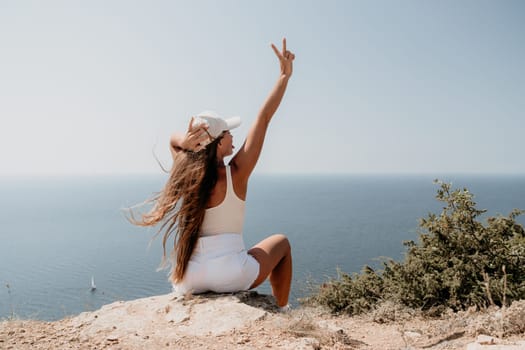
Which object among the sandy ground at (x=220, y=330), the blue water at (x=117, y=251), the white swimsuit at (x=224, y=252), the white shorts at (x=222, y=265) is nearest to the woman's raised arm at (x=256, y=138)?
the white swimsuit at (x=224, y=252)

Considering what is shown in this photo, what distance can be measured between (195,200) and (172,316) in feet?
3.43

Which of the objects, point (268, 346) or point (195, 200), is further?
point (195, 200)

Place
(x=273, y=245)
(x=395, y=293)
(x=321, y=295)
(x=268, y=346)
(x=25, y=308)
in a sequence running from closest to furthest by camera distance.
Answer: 1. (x=268, y=346)
2. (x=273, y=245)
3. (x=395, y=293)
4. (x=321, y=295)
5. (x=25, y=308)

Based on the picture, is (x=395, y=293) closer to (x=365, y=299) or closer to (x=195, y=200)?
(x=365, y=299)

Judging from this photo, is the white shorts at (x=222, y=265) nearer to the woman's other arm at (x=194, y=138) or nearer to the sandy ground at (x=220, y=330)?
the sandy ground at (x=220, y=330)

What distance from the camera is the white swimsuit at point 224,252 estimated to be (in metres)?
3.45

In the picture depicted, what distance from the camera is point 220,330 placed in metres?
3.00

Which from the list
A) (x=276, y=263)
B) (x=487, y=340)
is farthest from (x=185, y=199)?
(x=487, y=340)

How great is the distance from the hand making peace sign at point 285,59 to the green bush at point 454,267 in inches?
135

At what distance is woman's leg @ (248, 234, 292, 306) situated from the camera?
361 cm

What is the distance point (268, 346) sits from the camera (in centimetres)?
270

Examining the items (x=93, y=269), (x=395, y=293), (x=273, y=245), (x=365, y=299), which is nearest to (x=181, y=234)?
(x=273, y=245)

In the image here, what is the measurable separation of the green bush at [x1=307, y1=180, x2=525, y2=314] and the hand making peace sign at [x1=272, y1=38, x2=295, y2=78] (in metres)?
3.44

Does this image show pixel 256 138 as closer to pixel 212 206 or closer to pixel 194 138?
pixel 194 138
